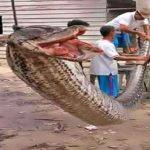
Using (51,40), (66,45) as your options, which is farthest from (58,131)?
(51,40)

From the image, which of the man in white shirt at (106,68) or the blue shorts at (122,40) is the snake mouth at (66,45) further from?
the blue shorts at (122,40)

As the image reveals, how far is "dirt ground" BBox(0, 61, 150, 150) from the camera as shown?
19.4 feet

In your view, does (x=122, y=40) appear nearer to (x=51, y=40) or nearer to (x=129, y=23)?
(x=129, y=23)

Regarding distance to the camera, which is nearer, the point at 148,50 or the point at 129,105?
the point at 129,105

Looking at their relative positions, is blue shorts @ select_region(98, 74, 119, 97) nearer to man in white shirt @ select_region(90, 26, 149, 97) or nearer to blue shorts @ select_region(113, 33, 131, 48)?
man in white shirt @ select_region(90, 26, 149, 97)

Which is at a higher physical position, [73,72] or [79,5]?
[73,72]

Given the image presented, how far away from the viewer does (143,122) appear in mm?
7180

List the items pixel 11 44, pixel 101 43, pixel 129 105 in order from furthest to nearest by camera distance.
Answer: pixel 101 43 → pixel 129 105 → pixel 11 44

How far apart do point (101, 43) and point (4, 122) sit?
1988 mm

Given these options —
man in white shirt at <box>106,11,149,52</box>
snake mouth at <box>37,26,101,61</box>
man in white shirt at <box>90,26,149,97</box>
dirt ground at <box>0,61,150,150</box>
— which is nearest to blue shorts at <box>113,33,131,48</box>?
man in white shirt at <box>106,11,149,52</box>

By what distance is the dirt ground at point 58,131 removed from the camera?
5.91 metres

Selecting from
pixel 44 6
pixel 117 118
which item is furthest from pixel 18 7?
pixel 117 118

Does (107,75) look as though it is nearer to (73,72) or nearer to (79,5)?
(73,72)

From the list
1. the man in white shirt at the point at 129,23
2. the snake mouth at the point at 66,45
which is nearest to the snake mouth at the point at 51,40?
the snake mouth at the point at 66,45
